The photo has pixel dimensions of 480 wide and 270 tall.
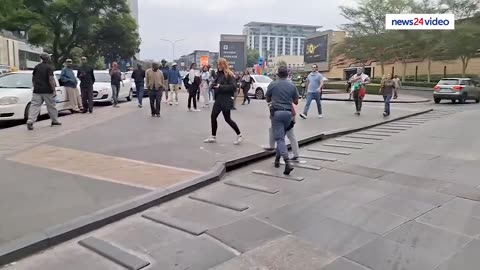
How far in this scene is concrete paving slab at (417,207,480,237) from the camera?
4.20 meters

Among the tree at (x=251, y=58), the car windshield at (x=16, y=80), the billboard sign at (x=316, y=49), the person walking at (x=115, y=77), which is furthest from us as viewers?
the tree at (x=251, y=58)

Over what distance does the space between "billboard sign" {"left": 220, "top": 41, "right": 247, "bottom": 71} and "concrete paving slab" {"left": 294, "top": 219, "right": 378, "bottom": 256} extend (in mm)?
28821

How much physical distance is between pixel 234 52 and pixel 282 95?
27.0 m

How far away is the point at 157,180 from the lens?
18.4 ft

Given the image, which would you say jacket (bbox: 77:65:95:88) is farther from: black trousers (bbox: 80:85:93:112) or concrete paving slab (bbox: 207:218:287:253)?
concrete paving slab (bbox: 207:218:287:253)

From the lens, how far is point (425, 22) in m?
38.9

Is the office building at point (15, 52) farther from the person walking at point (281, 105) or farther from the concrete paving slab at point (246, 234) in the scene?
the concrete paving slab at point (246, 234)

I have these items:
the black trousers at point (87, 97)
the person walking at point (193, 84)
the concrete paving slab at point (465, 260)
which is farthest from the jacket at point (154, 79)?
the concrete paving slab at point (465, 260)

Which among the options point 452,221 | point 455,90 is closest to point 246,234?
point 452,221

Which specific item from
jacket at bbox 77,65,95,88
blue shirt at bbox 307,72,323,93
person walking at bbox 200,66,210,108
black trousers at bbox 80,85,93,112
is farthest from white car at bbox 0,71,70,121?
blue shirt at bbox 307,72,323,93

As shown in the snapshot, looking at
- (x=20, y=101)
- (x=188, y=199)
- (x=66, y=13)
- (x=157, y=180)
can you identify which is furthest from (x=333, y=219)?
(x=66, y=13)

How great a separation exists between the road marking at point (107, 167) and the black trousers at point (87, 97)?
598 centimetres

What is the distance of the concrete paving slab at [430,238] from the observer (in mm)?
3764

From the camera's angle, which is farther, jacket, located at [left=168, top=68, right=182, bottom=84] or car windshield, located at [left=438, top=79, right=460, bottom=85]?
car windshield, located at [left=438, top=79, right=460, bottom=85]
